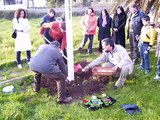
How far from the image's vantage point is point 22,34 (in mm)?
9344

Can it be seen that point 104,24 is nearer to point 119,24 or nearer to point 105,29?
point 105,29

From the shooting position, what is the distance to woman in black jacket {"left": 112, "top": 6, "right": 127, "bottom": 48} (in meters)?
9.69

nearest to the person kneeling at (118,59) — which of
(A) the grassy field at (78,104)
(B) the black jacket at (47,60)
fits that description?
(A) the grassy field at (78,104)

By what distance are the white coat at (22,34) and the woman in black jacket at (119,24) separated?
2514 mm

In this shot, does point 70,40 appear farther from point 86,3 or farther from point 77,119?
point 86,3

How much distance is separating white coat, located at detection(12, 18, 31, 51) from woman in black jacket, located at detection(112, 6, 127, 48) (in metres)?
2.51

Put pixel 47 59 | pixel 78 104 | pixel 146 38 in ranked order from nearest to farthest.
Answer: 1. pixel 47 59
2. pixel 78 104
3. pixel 146 38

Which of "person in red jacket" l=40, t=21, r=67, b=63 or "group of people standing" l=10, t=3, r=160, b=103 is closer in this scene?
"group of people standing" l=10, t=3, r=160, b=103

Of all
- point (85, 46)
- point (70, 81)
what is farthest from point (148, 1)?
point (70, 81)

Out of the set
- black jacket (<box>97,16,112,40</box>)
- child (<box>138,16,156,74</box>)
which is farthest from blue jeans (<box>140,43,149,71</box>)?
black jacket (<box>97,16,112,40</box>)

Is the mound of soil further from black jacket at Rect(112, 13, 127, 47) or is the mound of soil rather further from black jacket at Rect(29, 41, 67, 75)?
black jacket at Rect(112, 13, 127, 47)

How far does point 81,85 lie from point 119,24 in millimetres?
3080

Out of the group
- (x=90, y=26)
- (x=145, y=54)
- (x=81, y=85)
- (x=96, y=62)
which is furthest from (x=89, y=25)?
(x=81, y=85)

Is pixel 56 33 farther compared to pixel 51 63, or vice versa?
pixel 56 33
